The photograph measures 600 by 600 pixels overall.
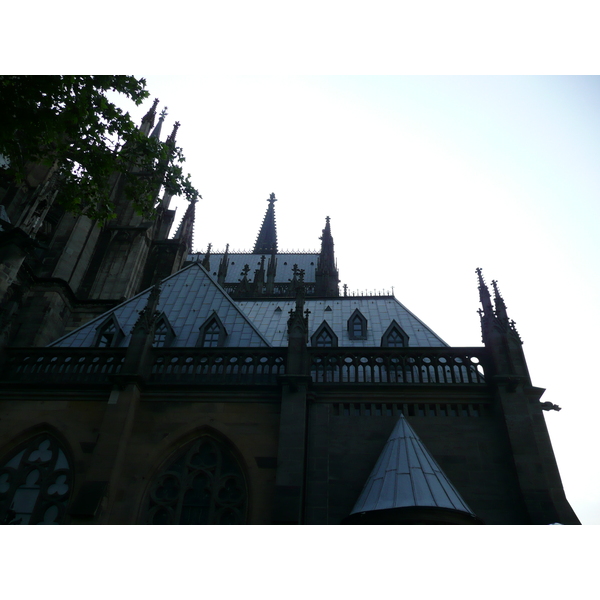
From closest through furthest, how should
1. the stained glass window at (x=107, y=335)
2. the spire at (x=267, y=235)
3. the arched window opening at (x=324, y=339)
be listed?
the stained glass window at (x=107, y=335), the arched window opening at (x=324, y=339), the spire at (x=267, y=235)

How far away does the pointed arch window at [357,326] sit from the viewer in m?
18.0

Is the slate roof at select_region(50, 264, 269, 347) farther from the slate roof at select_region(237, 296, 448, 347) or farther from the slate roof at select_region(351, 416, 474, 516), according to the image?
the slate roof at select_region(351, 416, 474, 516)

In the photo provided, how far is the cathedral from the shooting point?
11258 millimetres

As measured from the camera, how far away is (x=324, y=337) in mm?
17406

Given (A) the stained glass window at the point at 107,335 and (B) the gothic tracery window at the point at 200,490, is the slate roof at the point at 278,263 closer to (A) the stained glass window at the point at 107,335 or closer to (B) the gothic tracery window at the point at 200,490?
(A) the stained glass window at the point at 107,335

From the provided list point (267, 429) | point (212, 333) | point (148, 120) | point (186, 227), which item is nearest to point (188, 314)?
point (212, 333)

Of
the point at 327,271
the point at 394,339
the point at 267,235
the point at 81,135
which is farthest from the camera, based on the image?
the point at 267,235

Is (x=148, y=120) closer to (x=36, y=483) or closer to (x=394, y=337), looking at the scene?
(x=394, y=337)

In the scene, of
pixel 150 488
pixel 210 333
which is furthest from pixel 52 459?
pixel 210 333

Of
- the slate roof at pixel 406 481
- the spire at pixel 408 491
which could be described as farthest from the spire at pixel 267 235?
the spire at pixel 408 491

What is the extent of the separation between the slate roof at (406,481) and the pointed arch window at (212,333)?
263 inches

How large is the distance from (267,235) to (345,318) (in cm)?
5284

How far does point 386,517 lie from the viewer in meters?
10.2

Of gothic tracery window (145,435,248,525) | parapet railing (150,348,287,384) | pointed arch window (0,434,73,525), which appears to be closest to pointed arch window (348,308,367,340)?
parapet railing (150,348,287,384)
